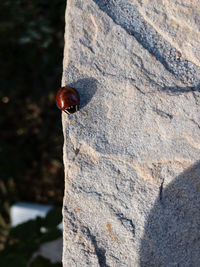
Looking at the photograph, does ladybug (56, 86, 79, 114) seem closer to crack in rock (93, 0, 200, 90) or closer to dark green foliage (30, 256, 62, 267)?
crack in rock (93, 0, 200, 90)

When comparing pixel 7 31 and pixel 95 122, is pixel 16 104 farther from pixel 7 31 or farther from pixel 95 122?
pixel 95 122

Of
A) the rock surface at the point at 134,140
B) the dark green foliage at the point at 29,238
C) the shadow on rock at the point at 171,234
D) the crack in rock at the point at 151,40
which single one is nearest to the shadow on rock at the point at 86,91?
the rock surface at the point at 134,140

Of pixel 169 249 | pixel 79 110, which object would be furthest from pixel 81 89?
pixel 169 249

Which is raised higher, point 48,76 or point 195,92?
point 195,92

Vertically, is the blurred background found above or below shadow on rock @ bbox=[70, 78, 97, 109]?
below

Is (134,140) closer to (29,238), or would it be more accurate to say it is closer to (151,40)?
(151,40)

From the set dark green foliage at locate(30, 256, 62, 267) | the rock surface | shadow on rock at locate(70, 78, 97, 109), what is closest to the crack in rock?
the rock surface

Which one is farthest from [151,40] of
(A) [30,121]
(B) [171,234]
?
(A) [30,121]
